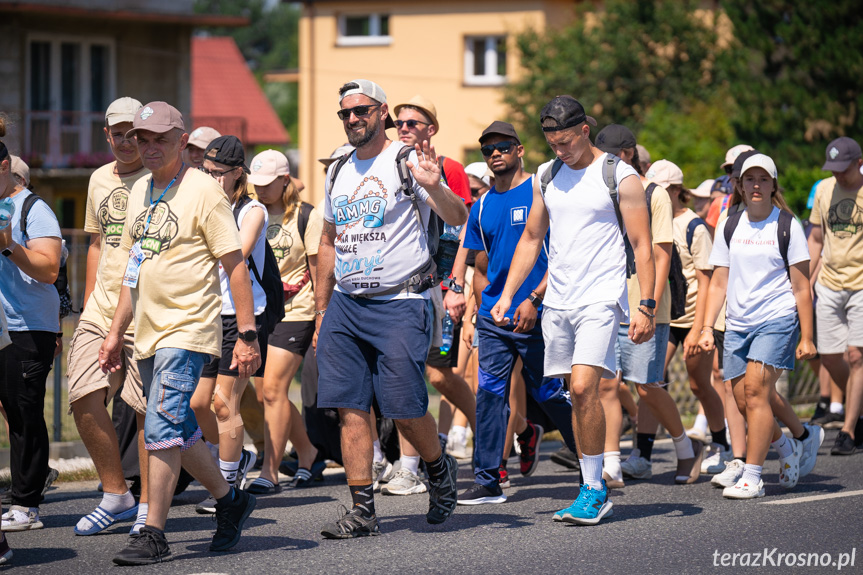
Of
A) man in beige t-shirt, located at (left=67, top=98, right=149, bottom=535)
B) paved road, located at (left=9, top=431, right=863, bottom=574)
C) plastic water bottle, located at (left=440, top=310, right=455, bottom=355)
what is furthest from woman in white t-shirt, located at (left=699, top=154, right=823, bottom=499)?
man in beige t-shirt, located at (left=67, top=98, right=149, bottom=535)

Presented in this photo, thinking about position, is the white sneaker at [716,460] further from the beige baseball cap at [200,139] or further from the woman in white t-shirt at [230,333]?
the beige baseball cap at [200,139]

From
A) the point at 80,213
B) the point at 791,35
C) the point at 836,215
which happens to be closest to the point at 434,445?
the point at 836,215

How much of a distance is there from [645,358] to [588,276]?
1.65m

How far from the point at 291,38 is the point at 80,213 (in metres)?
65.7

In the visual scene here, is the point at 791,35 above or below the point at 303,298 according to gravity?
above

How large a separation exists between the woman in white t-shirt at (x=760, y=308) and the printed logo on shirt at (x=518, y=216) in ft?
4.33

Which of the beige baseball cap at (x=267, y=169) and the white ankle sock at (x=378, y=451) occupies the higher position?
the beige baseball cap at (x=267, y=169)

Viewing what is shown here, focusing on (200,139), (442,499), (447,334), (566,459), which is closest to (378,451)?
(447,334)

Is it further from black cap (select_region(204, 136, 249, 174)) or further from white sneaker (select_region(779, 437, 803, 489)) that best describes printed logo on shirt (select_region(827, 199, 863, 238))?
black cap (select_region(204, 136, 249, 174))

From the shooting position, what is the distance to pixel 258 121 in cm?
4656

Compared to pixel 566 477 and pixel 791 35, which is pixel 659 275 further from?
pixel 791 35

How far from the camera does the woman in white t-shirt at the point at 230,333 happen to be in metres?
6.83

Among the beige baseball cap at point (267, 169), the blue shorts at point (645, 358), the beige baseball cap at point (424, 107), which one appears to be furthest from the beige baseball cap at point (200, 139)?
the blue shorts at point (645, 358)

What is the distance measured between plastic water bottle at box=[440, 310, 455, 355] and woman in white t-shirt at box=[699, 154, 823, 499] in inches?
64.4
